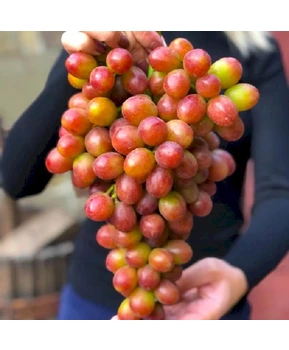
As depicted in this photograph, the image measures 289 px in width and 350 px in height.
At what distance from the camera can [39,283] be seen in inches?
36.3

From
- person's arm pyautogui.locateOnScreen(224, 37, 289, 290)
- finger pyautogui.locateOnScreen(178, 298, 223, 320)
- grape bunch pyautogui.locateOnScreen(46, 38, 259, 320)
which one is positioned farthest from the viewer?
person's arm pyautogui.locateOnScreen(224, 37, 289, 290)

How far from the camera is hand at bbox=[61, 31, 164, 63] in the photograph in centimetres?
38

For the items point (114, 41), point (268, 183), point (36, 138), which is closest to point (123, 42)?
point (114, 41)

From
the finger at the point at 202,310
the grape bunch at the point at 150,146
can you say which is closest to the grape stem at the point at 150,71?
the grape bunch at the point at 150,146

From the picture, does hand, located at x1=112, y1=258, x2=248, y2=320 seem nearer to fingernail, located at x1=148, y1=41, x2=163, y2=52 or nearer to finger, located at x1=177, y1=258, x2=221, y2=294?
finger, located at x1=177, y1=258, x2=221, y2=294

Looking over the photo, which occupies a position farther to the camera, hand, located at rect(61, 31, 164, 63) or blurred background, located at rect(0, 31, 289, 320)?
blurred background, located at rect(0, 31, 289, 320)

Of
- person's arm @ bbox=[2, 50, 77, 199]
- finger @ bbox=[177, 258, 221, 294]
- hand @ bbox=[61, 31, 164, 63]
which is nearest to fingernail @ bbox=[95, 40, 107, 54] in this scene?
hand @ bbox=[61, 31, 164, 63]

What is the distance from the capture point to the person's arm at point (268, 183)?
569 mm

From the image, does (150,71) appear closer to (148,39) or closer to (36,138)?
(148,39)

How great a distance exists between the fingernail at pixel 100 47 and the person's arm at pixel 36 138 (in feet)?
0.34

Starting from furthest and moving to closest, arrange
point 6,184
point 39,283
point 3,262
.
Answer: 1. point 39,283
2. point 3,262
3. point 6,184
